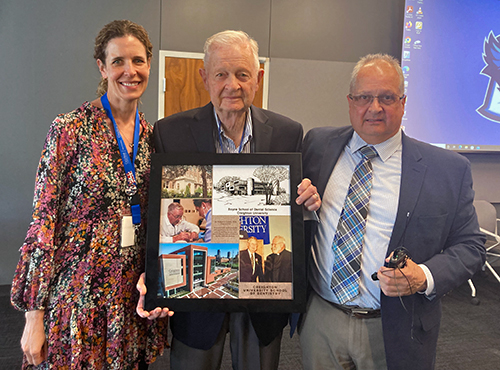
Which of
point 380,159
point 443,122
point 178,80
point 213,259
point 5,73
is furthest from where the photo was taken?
point 443,122

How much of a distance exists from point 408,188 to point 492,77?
4519 millimetres

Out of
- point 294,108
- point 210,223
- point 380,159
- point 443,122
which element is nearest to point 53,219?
point 210,223

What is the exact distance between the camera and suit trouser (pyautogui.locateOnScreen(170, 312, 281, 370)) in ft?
5.16

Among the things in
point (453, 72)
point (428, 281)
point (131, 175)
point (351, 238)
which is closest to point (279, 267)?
point (351, 238)

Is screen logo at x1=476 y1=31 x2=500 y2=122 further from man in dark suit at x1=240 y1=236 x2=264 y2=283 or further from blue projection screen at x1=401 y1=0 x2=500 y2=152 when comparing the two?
man in dark suit at x1=240 y1=236 x2=264 y2=283

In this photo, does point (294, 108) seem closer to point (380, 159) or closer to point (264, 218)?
point (380, 159)

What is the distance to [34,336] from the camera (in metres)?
1.36

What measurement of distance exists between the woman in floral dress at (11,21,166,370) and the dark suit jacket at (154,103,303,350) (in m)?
0.16

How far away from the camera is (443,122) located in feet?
15.7

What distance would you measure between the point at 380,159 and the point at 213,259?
2.92ft

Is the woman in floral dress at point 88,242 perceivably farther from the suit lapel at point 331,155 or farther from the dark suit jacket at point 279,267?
the suit lapel at point 331,155

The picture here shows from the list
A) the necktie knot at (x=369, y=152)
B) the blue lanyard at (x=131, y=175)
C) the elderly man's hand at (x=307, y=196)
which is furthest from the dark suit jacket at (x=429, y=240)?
the blue lanyard at (x=131, y=175)

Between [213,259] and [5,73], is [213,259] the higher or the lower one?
the lower one

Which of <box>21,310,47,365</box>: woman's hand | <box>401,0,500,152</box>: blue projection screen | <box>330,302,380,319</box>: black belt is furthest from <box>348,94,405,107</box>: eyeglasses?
<box>401,0,500,152</box>: blue projection screen
